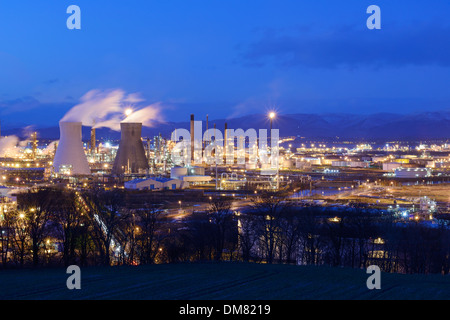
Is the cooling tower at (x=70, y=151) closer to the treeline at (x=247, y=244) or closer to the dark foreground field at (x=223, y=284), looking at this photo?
the treeline at (x=247, y=244)

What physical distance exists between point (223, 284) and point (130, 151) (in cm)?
2626

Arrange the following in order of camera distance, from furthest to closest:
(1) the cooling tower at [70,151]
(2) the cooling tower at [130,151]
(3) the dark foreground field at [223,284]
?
(2) the cooling tower at [130,151]
(1) the cooling tower at [70,151]
(3) the dark foreground field at [223,284]

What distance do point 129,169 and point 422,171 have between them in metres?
21.3

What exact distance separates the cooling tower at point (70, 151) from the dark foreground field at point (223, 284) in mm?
20379

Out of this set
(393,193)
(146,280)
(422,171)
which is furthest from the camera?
(422,171)

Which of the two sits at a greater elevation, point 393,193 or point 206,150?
point 206,150

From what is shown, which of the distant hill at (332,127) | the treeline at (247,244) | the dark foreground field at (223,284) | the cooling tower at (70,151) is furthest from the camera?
the distant hill at (332,127)

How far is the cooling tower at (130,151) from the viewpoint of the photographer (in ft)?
104

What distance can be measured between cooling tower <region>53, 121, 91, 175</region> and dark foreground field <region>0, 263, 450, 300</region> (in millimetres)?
20379

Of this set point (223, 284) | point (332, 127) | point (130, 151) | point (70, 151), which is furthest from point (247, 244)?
point (332, 127)

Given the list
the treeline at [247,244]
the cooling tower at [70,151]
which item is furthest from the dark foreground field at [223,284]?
the cooling tower at [70,151]

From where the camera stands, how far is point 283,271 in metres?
8.05
